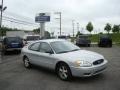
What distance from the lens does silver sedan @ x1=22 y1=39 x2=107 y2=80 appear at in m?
6.44

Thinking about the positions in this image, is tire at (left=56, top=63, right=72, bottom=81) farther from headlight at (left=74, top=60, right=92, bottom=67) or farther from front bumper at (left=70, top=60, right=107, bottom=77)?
headlight at (left=74, top=60, right=92, bottom=67)

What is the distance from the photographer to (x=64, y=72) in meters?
6.93

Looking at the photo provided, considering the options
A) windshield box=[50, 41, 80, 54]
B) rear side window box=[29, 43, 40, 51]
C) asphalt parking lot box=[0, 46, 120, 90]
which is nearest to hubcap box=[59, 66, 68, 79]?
asphalt parking lot box=[0, 46, 120, 90]

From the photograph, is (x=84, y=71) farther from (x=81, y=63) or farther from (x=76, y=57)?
(x=76, y=57)

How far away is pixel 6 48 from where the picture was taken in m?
17.4

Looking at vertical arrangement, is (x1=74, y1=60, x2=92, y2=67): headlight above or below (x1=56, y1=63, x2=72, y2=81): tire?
above

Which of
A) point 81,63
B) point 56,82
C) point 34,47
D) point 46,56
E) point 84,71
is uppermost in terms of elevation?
point 34,47

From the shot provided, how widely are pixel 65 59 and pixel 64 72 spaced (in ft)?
1.69

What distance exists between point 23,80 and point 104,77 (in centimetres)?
324

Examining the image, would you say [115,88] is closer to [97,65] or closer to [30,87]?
[97,65]

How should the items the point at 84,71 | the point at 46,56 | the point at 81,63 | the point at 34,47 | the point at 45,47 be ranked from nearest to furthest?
the point at 84,71, the point at 81,63, the point at 46,56, the point at 45,47, the point at 34,47

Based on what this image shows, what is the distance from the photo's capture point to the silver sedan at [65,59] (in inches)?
254

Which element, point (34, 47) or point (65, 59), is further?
point (34, 47)

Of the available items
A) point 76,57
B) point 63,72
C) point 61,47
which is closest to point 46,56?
point 61,47
